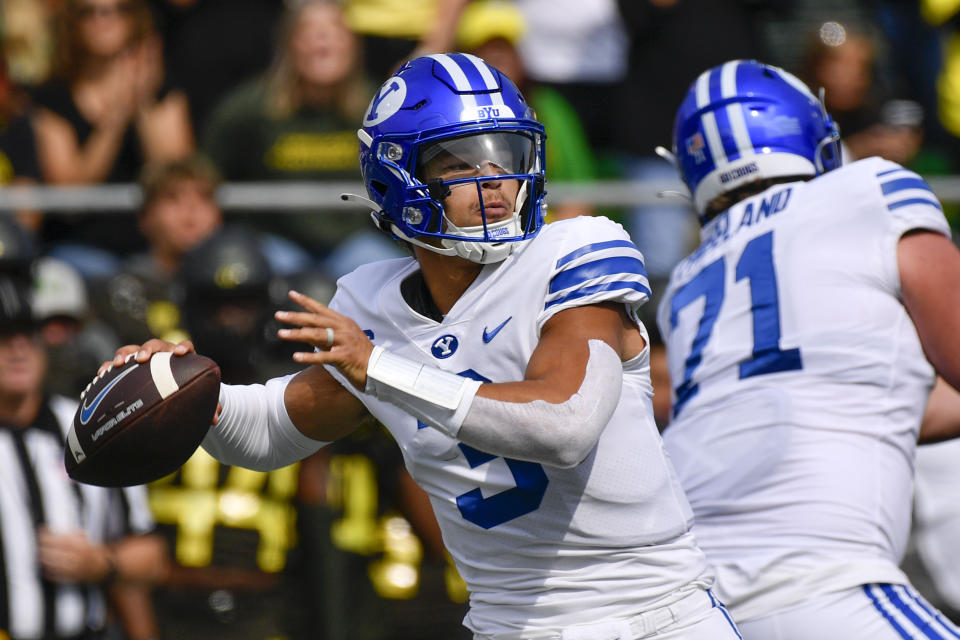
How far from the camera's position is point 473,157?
3180mm

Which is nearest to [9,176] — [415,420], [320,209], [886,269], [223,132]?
[223,132]

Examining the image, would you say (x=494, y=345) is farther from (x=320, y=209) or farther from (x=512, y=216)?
(x=320, y=209)

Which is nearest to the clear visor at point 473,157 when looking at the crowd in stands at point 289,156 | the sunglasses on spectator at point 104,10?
the crowd in stands at point 289,156

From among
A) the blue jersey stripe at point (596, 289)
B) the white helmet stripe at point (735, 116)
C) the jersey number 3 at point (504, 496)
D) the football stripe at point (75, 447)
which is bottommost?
the jersey number 3 at point (504, 496)

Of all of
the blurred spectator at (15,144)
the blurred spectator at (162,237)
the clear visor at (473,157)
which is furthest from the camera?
the blurred spectator at (15,144)

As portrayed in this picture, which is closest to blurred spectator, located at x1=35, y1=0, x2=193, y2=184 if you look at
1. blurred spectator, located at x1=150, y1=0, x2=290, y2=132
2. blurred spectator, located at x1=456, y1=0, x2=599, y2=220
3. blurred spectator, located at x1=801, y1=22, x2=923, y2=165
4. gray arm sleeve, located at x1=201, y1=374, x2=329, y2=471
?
blurred spectator, located at x1=150, y1=0, x2=290, y2=132

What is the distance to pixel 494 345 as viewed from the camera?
301cm

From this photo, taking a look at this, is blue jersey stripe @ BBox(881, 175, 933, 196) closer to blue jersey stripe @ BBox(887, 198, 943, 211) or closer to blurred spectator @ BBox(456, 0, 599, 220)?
blue jersey stripe @ BBox(887, 198, 943, 211)

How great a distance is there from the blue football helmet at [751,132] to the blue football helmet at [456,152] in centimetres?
88

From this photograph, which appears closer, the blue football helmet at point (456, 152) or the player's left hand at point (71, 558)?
the blue football helmet at point (456, 152)

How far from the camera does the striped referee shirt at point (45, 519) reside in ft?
17.8

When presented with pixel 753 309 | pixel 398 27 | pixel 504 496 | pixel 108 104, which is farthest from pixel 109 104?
pixel 504 496

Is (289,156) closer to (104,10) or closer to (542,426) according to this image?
(104,10)

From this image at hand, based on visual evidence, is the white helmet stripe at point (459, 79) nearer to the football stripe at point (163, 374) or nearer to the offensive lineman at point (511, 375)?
the offensive lineman at point (511, 375)
